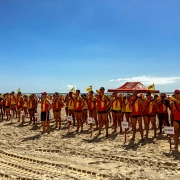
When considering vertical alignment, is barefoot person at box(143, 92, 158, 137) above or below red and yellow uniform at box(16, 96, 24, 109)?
below

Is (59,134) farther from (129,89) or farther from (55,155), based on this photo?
(129,89)

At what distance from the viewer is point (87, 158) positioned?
648cm

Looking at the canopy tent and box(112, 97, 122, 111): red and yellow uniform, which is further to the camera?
the canopy tent

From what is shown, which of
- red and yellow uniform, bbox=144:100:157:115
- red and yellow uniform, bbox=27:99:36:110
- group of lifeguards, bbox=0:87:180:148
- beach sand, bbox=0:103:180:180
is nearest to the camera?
beach sand, bbox=0:103:180:180

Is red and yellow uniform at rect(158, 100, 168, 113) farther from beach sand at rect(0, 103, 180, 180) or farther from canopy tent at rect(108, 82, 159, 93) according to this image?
canopy tent at rect(108, 82, 159, 93)

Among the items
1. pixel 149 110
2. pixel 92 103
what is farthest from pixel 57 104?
pixel 149 110

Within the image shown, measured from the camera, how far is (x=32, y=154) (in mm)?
6898

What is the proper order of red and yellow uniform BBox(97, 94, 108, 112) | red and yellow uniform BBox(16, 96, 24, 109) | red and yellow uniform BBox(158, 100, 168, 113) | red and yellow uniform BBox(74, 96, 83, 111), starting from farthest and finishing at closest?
red and yellow uniform BBox(16, 96, 24, 109) → red and yellow uniform BBox(74, 96, 83, 111) → red and yellow uniform BBox(158, 100, 168, 113) → red and yellow uniform BBox(97, 94, 108, 112)

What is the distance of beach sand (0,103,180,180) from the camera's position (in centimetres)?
Result: 524

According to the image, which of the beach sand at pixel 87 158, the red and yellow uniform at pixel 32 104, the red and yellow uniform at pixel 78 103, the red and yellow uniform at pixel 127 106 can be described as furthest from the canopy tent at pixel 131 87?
the beach sand at pixel 87 158

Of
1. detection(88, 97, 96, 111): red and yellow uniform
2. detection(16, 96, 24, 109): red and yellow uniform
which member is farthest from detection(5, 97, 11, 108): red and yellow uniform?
detection(88, 97, 96, 111): red and yellow uniform

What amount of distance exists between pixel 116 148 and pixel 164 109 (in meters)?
3.64

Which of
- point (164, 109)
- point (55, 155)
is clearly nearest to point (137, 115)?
point (164, 109)

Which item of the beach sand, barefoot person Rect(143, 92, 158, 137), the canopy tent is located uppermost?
the canopy tent
